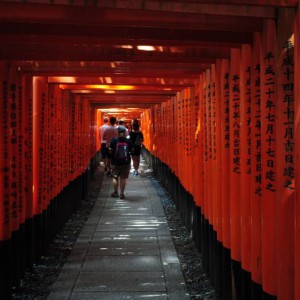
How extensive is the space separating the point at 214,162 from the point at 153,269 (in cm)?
192

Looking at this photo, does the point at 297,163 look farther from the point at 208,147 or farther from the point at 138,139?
the point at 138,139

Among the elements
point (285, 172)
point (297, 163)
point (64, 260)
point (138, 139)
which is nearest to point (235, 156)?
point (285, 172)

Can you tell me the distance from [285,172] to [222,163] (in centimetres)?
191

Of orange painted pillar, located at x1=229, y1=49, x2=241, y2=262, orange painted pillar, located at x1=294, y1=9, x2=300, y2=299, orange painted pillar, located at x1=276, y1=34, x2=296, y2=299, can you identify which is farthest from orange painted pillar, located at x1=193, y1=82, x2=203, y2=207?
orange painted pillar, located at x1=294, y1=9, x2=300, y2=299

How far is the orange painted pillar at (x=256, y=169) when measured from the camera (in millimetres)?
3756

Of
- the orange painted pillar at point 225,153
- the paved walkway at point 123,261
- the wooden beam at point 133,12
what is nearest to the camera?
the wooden beam at point 133,12

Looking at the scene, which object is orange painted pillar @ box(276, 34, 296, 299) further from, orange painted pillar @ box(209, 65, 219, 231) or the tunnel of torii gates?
orange painted pillar @ box(209, 65, 219, 231)

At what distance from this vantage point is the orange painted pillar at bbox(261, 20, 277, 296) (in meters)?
3.40

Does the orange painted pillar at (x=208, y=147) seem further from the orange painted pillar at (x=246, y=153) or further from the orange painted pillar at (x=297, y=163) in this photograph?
the orange painted pillar at (x=297, y=163)

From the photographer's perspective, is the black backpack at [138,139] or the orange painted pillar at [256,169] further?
the black backpack at [138,139]

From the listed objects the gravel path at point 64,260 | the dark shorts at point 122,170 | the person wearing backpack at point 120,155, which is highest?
the person wearing backpack at point 120,155

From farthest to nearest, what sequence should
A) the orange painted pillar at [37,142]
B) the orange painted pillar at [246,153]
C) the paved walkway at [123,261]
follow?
the orange painted pillar at [37,142] < the paved walkway at [123,261] < the orange painted pillar at [246,153]

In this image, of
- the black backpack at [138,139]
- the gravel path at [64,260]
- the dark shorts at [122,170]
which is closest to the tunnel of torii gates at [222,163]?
the gravel path at [64,260]

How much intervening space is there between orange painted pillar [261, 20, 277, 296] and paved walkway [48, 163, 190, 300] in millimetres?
2247
